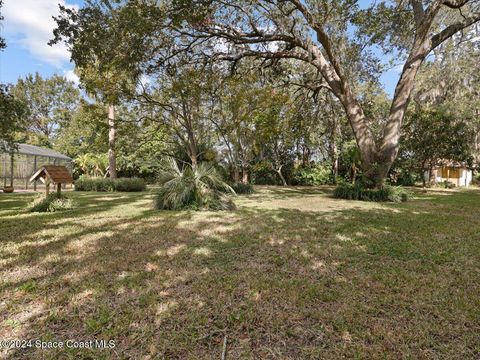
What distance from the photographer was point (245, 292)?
2539 millimetres

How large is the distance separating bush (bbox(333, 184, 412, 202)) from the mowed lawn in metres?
4.97

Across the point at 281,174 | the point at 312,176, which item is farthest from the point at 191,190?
the point at 312,176

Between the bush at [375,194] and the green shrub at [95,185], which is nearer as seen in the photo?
the bush at [375,194]

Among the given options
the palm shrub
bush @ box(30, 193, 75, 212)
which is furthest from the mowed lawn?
the palm shrub

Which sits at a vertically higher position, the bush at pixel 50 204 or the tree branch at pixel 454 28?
the tree branch at pixel 454 28

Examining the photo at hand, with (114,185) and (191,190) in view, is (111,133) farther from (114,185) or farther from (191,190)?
(191,190)

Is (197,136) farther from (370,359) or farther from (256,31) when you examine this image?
(370,359)

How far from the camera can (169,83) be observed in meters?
12.0

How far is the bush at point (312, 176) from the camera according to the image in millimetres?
19797

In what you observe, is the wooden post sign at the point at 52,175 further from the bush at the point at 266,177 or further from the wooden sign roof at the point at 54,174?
the bush at the point at 266,177

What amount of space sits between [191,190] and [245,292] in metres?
5.14

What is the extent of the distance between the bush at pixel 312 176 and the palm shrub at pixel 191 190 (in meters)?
12.8

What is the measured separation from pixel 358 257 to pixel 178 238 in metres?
2.53

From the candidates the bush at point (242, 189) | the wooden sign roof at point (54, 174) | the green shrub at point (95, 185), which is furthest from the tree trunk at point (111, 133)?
the bush at point (242, 189)
